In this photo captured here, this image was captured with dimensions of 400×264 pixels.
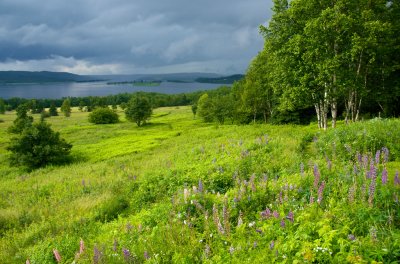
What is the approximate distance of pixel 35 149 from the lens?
42250 millimetres

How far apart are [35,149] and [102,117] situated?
7746 centimetres

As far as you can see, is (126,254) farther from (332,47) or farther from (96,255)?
(332,47)

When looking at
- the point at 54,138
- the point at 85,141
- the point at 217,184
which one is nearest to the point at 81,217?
the point at 217,184

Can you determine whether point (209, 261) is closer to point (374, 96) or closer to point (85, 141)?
point (374, 96)

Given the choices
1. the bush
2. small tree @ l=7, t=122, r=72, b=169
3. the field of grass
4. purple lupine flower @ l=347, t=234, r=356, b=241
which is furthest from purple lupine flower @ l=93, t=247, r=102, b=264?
the bush

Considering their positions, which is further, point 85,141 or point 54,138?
point 85,141

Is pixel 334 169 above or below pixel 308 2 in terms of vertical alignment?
below

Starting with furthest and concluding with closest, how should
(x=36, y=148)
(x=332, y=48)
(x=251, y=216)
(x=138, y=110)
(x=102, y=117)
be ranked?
1. (x=102, y=117)
2. (x=138, y=110)
3. (x=36, y=148)
4. (x=332, y=48)
5. (x=251, y=216)

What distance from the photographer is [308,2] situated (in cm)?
2716

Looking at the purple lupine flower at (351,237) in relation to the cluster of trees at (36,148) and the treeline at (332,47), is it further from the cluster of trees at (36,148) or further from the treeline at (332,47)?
the cluster of trees at (36,148)

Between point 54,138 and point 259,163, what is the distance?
4112cm

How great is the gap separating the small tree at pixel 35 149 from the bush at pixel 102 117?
238 ft

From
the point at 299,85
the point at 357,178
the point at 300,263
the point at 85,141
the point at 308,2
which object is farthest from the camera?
the point at 85,141

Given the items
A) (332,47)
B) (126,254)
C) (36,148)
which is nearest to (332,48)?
(332,47)
